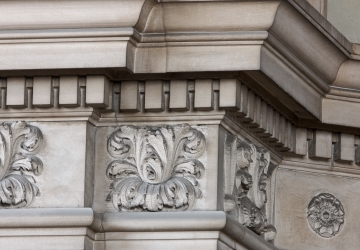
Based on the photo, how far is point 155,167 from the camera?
22.6 ft

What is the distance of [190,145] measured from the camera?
6891mm

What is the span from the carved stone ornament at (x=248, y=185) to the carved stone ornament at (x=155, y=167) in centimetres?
20

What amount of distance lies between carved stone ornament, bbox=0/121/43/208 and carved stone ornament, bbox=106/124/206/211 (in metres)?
0.36

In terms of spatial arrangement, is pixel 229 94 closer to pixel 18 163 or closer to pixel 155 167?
pixel 155 167

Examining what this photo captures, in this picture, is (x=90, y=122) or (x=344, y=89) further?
(x=344, y=89)

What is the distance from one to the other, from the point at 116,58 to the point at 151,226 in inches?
31.3

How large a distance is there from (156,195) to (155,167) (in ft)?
0.47

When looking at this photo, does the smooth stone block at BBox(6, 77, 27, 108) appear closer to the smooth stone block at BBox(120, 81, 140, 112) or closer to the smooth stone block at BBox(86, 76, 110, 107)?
the smooth stone block at BBox(86, 76, 110, 107)

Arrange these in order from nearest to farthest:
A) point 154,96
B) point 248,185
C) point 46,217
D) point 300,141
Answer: point 46,217
point 154,96
point 248,185
point 300,141

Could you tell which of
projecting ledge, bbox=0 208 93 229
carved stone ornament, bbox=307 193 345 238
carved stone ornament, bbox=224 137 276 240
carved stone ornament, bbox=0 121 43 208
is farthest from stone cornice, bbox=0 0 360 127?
carved stone ornament, bbox=307 193 345 238

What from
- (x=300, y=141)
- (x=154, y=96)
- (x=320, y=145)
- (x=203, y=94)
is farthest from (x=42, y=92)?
(x=320, y=145)

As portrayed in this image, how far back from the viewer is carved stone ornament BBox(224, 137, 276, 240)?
702cm

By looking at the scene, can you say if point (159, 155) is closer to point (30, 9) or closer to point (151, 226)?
point (151, 226)

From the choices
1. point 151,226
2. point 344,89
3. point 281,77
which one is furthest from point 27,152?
point 344,89
